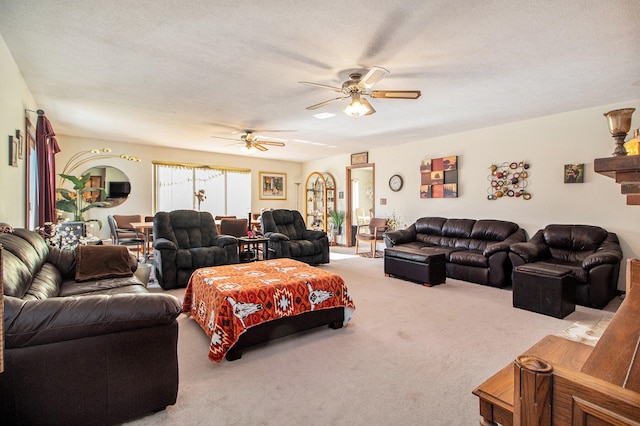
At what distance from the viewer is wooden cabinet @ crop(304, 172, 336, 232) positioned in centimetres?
892

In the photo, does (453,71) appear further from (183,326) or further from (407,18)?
(183,326)

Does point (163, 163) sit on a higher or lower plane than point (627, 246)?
higher

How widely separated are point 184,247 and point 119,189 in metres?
3.44

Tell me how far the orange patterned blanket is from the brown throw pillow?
717mm

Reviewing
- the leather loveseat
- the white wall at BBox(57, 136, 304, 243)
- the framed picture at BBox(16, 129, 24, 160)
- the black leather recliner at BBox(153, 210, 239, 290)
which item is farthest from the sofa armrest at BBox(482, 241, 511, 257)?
the white wall at BBox(57, 136, 304, 243)

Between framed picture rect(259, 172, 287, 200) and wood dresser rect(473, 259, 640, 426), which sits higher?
framed picture rect(259, 172, 287, 200)

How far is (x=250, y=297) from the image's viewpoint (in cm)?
250

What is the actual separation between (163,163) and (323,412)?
7.27 metres

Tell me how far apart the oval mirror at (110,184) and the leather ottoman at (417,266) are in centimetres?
595

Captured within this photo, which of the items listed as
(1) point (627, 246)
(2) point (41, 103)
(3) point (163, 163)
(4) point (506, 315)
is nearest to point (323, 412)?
(4) point (506, 315)

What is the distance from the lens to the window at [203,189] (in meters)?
7.66

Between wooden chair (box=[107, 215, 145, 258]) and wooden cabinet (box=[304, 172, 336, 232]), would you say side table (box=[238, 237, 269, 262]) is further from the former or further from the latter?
wooden cabinet (box=[304, 172, 336, 232])

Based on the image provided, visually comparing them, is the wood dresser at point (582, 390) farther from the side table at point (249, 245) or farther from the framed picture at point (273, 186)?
the framed picture at point (273, 186)

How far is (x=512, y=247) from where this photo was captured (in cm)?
429
